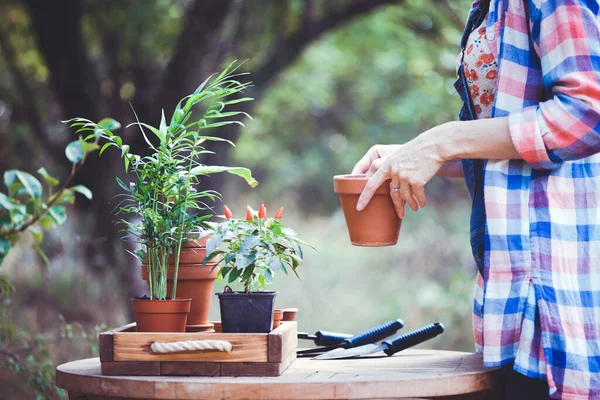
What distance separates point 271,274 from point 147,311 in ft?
0.81

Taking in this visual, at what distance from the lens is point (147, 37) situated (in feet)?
19.0

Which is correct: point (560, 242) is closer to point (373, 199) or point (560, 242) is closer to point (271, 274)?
point (373, 199)

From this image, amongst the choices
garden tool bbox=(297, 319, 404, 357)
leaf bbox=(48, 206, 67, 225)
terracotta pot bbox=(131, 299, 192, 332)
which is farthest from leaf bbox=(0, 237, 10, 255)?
garden tool bbox=(297, 319, 404, 357)

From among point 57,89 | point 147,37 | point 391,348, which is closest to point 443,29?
point 147,37

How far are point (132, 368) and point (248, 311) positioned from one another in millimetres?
233

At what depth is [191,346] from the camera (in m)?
1.31

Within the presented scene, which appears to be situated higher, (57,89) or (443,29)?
(443,29)

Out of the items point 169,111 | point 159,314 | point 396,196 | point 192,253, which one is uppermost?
point 169,111

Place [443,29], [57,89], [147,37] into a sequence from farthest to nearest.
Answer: [443,29]
[147,37]
[57,89]

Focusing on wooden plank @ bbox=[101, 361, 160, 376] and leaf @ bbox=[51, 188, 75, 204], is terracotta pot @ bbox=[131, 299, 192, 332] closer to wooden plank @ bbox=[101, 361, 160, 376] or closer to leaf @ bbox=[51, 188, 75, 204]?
wooden plank @ bbox=[101, 361, 160, 376]

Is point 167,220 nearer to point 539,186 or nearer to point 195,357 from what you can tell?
point 195,357

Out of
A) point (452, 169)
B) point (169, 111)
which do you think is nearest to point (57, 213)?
point (452, 169)

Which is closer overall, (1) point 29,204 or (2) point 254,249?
(2) point 254,249

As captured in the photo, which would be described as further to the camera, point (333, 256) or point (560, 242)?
point (333, 256)
